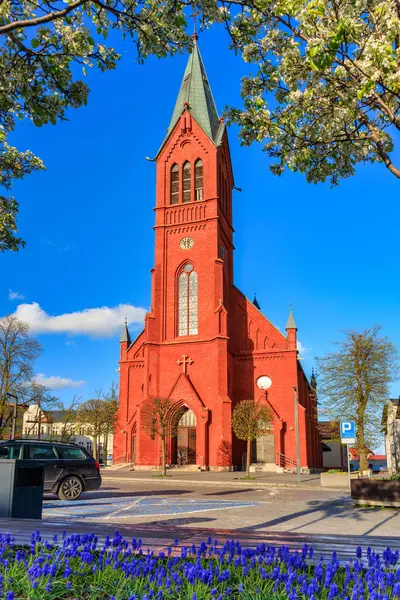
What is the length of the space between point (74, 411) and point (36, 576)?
53463 mm

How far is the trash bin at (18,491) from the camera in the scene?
8.77 m

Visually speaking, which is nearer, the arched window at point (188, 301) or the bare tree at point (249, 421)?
the bare tree at point (249, 421)

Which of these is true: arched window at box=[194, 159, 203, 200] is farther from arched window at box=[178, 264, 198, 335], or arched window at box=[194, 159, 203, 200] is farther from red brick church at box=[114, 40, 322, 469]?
arched window at box=[178, 264, 198, 335]

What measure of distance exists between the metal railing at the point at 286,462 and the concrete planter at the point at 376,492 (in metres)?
24.7

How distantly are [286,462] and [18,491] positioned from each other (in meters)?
32.9

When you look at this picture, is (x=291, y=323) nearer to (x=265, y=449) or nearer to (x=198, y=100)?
(x=265, y=449)

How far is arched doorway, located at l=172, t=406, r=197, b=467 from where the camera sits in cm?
3841

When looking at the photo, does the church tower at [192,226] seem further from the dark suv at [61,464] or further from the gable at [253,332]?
the dark suv at [61,464]

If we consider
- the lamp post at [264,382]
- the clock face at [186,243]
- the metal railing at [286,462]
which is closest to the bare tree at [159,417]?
the lamp post at [264,382]

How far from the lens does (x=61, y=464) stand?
49.2 ft

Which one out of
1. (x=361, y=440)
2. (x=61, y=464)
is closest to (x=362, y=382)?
(x=361, y=440)

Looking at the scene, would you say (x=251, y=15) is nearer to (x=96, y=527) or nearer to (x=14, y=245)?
(x=14, y=245)

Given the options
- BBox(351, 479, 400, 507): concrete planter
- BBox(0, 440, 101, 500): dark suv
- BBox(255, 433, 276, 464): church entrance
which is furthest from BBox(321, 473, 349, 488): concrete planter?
BBox(255, 433, 276, 464): church entrance

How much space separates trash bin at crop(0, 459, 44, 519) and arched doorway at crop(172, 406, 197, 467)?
3010cm
